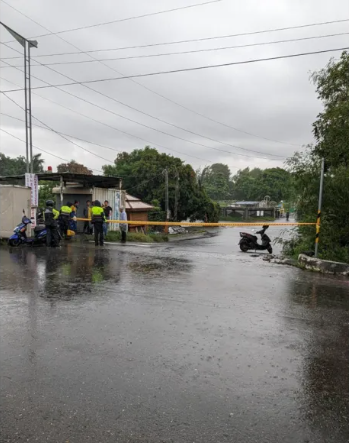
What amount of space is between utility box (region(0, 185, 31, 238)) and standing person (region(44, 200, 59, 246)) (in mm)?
1475

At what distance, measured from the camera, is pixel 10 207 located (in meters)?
13.0

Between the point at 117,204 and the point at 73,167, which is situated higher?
the point at 73,167

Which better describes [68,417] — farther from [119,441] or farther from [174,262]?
[174,262]

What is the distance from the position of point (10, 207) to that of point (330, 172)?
11.1m

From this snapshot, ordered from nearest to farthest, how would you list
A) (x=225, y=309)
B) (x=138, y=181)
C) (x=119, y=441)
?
(x=119, y=441)
(x=225, y=309)
(x=138, y=181)

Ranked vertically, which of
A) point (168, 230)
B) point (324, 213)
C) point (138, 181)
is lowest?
point (168, 230)

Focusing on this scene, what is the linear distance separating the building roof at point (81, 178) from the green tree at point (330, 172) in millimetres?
9014

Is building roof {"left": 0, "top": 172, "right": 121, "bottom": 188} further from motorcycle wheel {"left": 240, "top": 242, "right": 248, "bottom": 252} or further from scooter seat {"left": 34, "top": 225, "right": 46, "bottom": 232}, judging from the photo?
motorcycle wheel {"left": 240, "top": 242, "right": 248, "bottom": 252}

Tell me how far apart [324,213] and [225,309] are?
5.89 meters

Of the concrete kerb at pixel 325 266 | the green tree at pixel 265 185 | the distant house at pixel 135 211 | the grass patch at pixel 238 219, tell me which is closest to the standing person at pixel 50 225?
the concrete kerb at pixel 325 266

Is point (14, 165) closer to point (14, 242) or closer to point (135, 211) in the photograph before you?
point (135, 211)

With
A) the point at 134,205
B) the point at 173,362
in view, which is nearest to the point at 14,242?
the point at 173,362

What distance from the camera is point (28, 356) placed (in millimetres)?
3697

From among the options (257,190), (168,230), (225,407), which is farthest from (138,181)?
(257,190)
